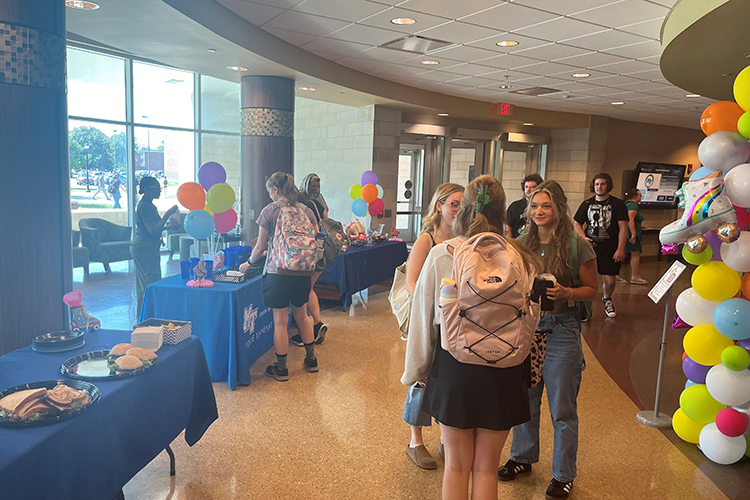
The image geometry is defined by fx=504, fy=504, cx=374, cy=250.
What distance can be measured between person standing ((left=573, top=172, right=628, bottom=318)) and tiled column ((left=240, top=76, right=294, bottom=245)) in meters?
3.76

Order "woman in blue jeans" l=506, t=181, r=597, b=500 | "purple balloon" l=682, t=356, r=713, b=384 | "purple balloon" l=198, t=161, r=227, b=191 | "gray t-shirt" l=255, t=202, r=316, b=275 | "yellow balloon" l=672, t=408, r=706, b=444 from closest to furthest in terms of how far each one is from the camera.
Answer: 1. "woman in blue jeans" l=506, t=181, r=597, b=500
2. "purple balloon" l=682, t=356, r=713, b=384
3. "yellow balloon" l=672, t=408, r=706, b=444
4. "gray t-shirt" l=255, t=202, r=316, b=275
5. "purple balloon" l=198, t=161, r=227, b=191

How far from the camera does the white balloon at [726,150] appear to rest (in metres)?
2.70

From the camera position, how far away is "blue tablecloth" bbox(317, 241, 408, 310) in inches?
228

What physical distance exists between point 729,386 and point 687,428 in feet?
1.84

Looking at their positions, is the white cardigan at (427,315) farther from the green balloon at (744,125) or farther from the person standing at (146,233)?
the person standing at (146,233)

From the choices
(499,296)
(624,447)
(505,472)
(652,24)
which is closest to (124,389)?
(499,296)

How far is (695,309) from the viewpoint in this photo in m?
2.98

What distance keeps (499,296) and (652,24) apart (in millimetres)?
3738

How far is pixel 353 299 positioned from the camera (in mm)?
6754

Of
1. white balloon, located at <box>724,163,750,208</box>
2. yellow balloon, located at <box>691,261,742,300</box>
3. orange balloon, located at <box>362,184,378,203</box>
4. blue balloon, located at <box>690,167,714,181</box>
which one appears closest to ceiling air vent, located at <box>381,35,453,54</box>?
orange balloon, located at <box>362,184,378,203</box>

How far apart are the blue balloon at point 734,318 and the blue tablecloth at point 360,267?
376 cm

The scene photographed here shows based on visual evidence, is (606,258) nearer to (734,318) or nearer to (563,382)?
(734,318)

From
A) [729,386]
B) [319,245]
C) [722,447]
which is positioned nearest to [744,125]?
[729,386]

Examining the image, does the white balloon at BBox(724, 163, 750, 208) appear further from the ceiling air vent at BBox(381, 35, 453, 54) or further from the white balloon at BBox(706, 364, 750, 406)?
the ceiling air vent at BBox(381, 35, 453, 54)
